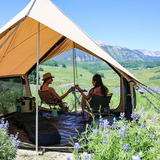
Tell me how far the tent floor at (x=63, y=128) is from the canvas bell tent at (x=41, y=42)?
106 cm

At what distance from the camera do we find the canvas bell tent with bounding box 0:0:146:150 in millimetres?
2602

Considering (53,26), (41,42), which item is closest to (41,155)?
(53,26)

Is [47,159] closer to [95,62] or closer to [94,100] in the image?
[94,100]

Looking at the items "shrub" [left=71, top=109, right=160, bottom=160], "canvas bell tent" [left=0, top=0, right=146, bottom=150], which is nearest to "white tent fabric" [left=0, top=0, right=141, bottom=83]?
"canvas bell tent" [left=0, top=0, right=146, bottom=150]

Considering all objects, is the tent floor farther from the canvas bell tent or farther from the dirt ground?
the canvas bell tent

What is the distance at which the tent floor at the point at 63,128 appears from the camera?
9.29ft

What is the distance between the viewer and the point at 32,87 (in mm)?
5699

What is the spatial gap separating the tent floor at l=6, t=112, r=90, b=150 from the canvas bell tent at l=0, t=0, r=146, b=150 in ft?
3.49

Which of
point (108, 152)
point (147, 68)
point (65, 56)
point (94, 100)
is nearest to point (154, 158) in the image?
point (108, 152)

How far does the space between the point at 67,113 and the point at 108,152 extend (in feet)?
12.0

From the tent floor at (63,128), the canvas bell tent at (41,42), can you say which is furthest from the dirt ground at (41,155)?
the canvas bell tent at (41,42)

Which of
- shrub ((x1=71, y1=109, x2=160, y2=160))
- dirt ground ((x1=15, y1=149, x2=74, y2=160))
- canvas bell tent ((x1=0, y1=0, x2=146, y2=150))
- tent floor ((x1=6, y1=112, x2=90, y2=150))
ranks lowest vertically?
dirt ground ((x1=15, y1=149, x2=74, y2=160))

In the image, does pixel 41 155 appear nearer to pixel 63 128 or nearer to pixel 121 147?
pixel 63 128

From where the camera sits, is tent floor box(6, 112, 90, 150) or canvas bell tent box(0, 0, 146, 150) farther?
tent floor box(6, 112, 90, 150)
